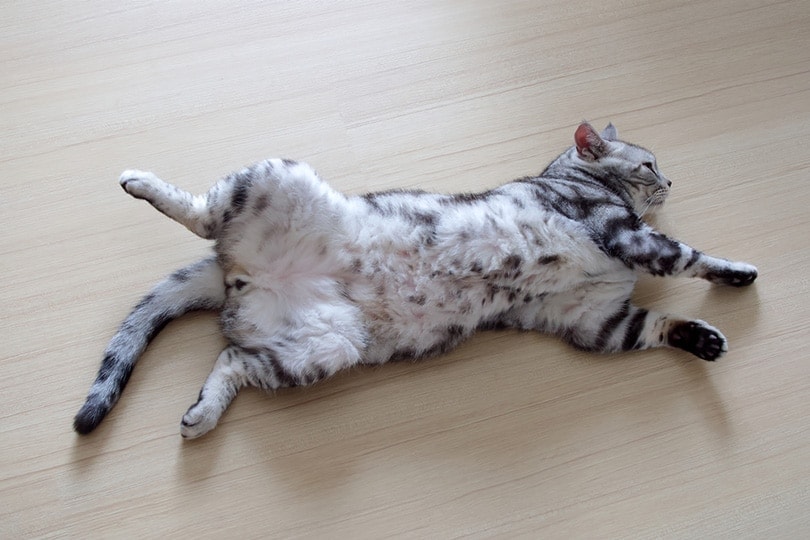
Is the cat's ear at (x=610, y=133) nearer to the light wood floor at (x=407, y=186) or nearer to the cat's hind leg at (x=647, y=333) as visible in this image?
the light wood floor at (x=407, y=186)

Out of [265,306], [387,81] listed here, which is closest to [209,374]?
[265,306]

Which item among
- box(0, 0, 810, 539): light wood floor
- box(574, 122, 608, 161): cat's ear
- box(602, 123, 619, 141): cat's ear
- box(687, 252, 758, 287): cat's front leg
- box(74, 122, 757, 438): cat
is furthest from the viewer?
box(602, 123, 619, 141): cat's ear

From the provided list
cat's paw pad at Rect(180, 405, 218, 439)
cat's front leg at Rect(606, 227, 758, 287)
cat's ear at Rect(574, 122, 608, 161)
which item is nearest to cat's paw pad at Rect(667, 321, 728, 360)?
cat's front leg at Rect(606, 227, 758, 287)

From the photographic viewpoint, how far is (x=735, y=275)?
221 cm

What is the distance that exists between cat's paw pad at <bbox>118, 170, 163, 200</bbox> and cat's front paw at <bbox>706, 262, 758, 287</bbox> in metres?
1.75

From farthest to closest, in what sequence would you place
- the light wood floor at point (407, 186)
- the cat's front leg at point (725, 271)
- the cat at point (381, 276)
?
the cat's front leg at point (725, 271)
the cat at point (381, 276)
the light wood floor at point (407, 186)

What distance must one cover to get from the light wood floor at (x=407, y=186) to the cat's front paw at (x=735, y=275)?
49mm

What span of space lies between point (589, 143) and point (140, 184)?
144 centimetres

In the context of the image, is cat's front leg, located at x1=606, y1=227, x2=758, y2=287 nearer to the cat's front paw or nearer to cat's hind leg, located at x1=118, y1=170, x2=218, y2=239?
the cat's front paw

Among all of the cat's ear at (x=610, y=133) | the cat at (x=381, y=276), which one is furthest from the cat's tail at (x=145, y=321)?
the cat's ear at (x=610, y=133)

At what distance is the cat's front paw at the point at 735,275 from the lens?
2193 mm

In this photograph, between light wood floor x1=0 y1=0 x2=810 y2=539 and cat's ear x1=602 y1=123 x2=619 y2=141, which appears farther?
cat's ear x1=602 y1=123 x2=619 y2=141

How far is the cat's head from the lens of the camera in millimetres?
2318

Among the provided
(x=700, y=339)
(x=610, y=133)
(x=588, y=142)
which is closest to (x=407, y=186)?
(x=588, y=142)
